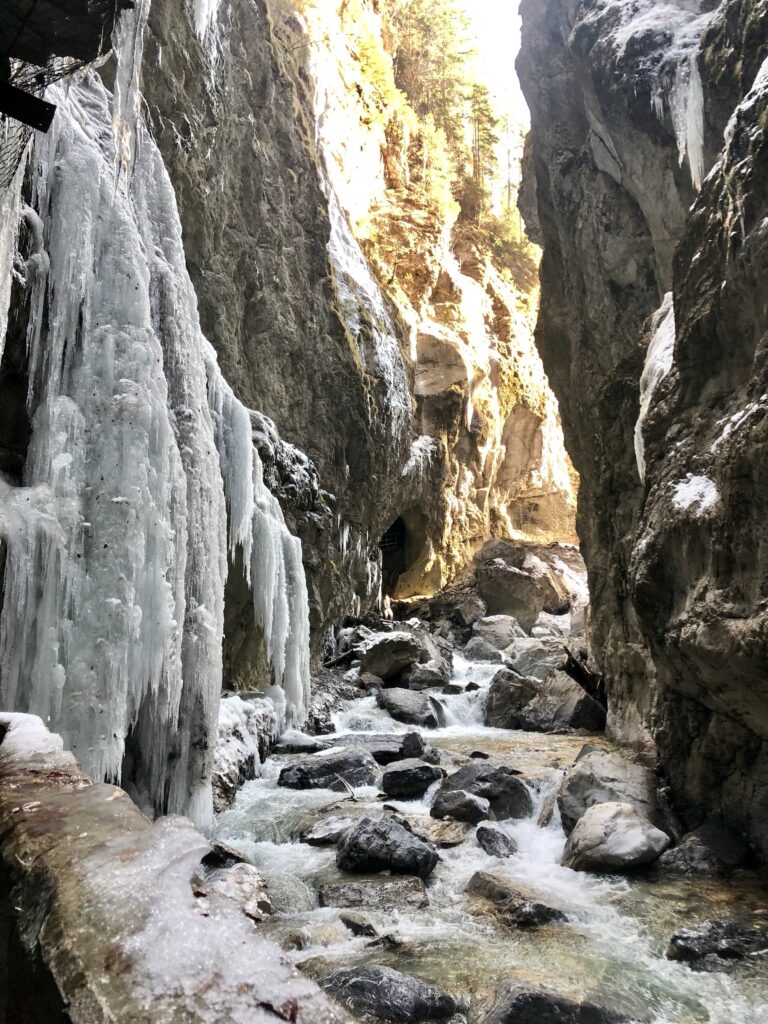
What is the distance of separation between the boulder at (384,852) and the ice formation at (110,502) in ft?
5.05

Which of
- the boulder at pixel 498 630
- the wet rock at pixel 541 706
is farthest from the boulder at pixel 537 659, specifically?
the wet rock at pixel 541 706

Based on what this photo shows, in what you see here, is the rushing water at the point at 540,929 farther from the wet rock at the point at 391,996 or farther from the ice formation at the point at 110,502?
the ice formation at the point at 110,502

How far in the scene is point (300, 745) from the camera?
11477 millimetres

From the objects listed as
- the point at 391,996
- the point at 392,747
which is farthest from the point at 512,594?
the point at 391,996

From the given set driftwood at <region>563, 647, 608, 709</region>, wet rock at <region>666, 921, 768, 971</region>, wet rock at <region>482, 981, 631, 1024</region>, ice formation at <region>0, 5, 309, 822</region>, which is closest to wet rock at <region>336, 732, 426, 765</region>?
driftwood at <region>563, 647, 608, 709</region>

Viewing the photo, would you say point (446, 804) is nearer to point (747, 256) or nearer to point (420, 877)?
point (420, 877)

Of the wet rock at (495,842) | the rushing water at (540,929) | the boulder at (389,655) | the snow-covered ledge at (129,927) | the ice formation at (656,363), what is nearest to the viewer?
the snow-covered ledge at (129,927)

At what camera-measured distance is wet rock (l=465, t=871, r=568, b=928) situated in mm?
5258

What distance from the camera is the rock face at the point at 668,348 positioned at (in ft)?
19.0

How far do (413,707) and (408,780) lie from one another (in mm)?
6005

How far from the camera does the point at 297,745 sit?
11477 millimetres

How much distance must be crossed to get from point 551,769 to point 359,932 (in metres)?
5.31

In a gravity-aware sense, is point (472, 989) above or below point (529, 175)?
below

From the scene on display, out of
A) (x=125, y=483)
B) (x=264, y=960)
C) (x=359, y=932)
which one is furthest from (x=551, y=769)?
(x=264, y=960)
